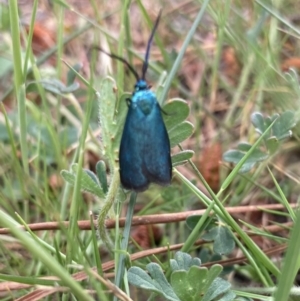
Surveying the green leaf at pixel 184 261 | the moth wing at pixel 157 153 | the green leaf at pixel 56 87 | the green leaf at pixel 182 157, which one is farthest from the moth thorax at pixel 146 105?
the green leaf at pixel 56 87

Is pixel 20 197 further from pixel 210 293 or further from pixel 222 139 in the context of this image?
pixel 210 293

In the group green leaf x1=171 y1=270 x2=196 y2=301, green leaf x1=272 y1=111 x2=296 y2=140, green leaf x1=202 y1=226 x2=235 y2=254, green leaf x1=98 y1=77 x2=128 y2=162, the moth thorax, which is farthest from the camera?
green leaf x1=272 y1=111 x2=296 y2=140

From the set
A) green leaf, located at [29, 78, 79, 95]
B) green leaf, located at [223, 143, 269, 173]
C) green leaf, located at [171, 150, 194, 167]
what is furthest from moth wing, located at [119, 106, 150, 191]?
green leaf, located at [29, 78, 79, 95]

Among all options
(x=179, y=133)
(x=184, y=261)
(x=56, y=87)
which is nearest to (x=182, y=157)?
(x=179, y=133)

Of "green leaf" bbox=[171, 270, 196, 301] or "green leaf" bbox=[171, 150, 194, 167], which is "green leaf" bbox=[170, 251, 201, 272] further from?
"green leaf" bbox=[171, 150, 194, 167]

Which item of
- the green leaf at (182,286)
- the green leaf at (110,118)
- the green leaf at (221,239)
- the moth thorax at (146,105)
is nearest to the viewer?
the green leaf at (182,286)

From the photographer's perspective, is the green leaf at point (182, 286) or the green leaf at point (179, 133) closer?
the green leaf at point (182, 286)

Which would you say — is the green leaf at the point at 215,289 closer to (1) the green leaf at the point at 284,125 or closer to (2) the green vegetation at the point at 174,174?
(2) the green vegetation at the point at 174,174
